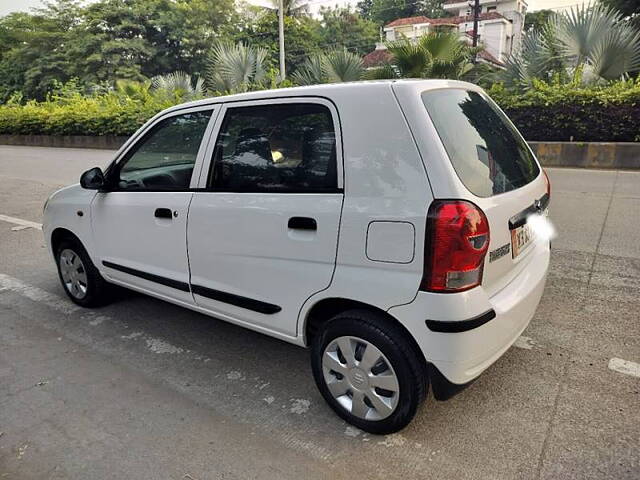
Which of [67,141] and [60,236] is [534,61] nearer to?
[60,236]

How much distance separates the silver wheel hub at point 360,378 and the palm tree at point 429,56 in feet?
32.8

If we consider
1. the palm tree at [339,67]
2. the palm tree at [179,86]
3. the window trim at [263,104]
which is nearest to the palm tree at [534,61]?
the palm tree at [339,67]

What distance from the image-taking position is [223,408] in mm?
2732

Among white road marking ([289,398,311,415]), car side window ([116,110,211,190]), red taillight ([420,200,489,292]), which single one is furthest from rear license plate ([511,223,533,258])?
car side window ([116,110,211,190])

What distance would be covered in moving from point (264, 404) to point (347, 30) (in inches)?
2220

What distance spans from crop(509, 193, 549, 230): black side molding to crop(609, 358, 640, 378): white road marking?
0.99 metres

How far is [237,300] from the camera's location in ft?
9.57

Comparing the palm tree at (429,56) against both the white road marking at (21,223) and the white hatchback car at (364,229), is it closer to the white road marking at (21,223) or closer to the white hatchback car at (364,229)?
the white road marking at (21,223)

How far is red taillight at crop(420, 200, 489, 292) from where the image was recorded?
2.08 metres

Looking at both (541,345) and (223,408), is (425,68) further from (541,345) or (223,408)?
(223,408)

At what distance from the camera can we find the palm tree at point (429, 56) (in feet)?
37.2

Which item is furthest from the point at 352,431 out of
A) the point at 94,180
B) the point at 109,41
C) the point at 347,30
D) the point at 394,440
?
the point at 347,30

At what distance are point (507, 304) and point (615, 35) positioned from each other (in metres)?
11.0

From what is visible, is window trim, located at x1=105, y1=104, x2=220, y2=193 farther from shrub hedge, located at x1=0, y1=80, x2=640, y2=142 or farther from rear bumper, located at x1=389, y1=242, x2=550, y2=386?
shrub hedge, located at x1=0, y1=80, x2=640, y2=142
